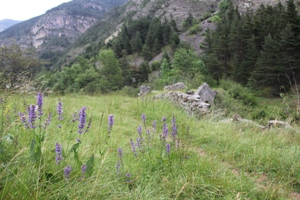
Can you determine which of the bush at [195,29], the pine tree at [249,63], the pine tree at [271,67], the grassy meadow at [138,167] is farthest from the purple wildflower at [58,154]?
the bush at [195,29]

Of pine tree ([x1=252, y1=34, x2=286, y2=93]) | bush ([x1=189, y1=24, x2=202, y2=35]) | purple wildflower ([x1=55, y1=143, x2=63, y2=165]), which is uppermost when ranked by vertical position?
bush ([x1=189, y1=24, x2=202, y2=35])

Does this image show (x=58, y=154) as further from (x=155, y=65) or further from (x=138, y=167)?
(x=155, y=65)

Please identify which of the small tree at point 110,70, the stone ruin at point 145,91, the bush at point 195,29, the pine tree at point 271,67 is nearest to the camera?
the stone ruin at point 145,91

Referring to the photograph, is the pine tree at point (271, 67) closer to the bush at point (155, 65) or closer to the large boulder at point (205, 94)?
the large boulder at point (205, 94)

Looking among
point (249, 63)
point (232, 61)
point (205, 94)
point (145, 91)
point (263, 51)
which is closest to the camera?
point (205, 94)

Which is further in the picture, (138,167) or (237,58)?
(237,58)

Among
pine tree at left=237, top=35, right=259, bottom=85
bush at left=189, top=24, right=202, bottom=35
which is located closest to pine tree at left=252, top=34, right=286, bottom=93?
pine tree at left=237, top=35, right=259, bottom=85

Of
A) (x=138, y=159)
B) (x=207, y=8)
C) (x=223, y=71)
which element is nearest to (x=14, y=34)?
(x=207, y=8)

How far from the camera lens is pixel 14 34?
198625mm

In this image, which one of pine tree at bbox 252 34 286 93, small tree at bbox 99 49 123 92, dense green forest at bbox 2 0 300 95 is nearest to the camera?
pine tree at bbox 252 34 286 93

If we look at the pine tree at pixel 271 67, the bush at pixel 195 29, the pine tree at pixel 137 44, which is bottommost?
the pine tree at pixel 271 67

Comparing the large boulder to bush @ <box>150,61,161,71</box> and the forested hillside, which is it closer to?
the forested hillside

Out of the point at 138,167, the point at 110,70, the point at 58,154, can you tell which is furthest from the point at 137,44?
the point at 58,154

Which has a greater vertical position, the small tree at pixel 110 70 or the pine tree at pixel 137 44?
the pine tree at pixel 137 44
